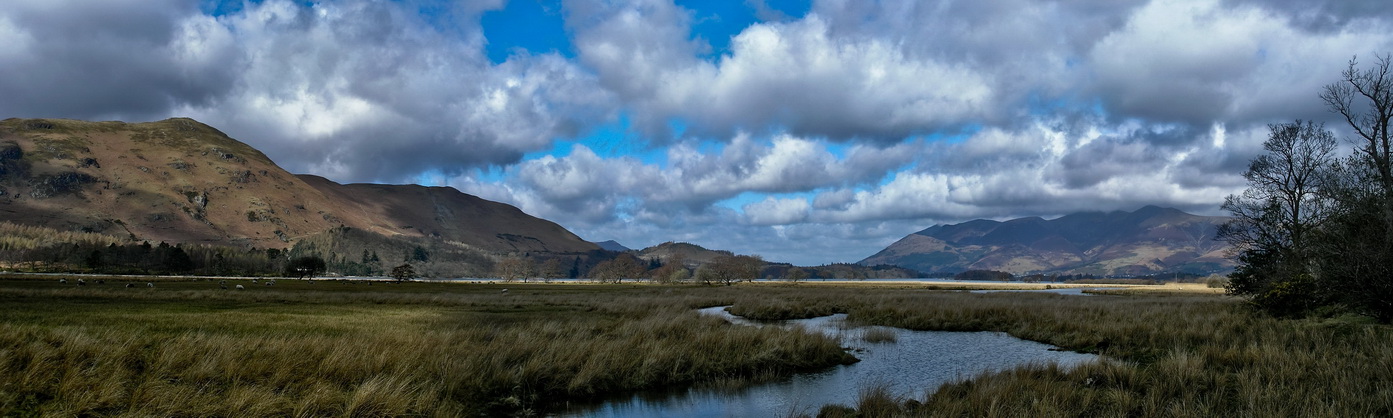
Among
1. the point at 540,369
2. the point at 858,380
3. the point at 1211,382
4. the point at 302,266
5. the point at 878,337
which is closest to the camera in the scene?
the point at 1211,382

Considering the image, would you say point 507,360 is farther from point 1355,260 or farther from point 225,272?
point 225,272

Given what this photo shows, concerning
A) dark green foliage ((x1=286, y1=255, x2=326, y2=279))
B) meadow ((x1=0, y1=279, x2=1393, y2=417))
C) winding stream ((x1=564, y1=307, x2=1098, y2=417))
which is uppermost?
dark green foliage ((x1=286, y1=255, x2=326, y2=279))

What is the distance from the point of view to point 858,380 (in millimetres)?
17625

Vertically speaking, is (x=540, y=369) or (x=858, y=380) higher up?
(x=540, y=369)

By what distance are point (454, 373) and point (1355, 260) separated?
2465 cm

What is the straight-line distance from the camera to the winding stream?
14.6 meters

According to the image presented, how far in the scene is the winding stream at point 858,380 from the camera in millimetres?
14578

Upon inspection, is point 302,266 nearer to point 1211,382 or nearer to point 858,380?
point 858,380

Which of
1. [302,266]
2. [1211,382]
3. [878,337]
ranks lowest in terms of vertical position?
[878,337]

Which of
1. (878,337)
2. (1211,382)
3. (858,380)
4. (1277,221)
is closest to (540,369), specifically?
(858,380)

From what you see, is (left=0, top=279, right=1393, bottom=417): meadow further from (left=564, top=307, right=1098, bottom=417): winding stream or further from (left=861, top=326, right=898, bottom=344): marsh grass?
(left=861, top=326, right=898, bottom=344): marsh grass

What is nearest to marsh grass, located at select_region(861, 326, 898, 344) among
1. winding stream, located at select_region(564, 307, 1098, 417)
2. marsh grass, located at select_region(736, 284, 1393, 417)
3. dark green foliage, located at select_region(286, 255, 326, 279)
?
winding stream, located at select_region(564, 307, 1098, 417)

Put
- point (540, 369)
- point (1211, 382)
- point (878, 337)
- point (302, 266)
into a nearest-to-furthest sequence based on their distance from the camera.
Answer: point (1211, 382)
point (540, 369)
point (878, 337)
point (302, 266)

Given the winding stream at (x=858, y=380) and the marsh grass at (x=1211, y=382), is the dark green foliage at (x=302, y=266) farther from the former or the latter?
the marsh grass at (x=1211, y=382)
